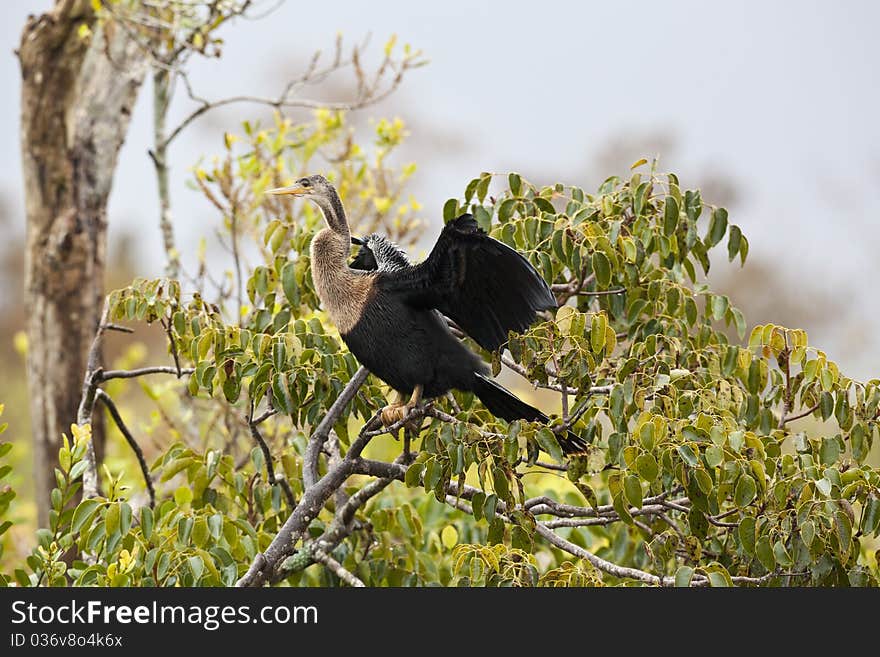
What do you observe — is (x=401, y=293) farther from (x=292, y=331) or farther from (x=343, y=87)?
(x=343, y=87)

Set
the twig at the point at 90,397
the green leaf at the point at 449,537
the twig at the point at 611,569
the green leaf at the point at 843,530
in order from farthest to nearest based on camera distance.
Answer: the green leaf at the point at 449,537
the twig at the point at 90,397
the twig at the point at 611,569
the green leaf at the point at 843,530

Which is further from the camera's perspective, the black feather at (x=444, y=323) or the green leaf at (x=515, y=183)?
the green leaf at (x=515, y=183)

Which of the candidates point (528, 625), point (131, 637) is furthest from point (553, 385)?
point (131, 637)

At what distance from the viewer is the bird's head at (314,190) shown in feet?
6.58

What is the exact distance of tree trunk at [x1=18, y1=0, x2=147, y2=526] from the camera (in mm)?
3158

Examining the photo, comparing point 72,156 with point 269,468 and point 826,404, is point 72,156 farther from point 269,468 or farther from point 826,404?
point 826,404

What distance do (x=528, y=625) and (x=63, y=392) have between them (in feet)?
6.52

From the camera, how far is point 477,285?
1750 mm

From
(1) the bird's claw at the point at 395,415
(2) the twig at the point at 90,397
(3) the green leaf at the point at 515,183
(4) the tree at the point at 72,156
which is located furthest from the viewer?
(4) the tree at the point at 72,156

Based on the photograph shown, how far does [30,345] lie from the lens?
327 cm

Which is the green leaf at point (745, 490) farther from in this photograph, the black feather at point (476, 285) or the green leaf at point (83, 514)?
the green leaf at point (83, 514)

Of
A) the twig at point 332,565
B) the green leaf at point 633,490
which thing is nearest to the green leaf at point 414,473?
the green leaf at point 633,490

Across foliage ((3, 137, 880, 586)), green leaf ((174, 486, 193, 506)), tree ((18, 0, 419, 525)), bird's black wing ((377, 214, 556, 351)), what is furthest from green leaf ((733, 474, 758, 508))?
tree ((18, 0, 419, 525))

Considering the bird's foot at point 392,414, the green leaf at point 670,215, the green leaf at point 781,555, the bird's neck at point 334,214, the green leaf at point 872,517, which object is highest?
the bird's neck at point 334,214
